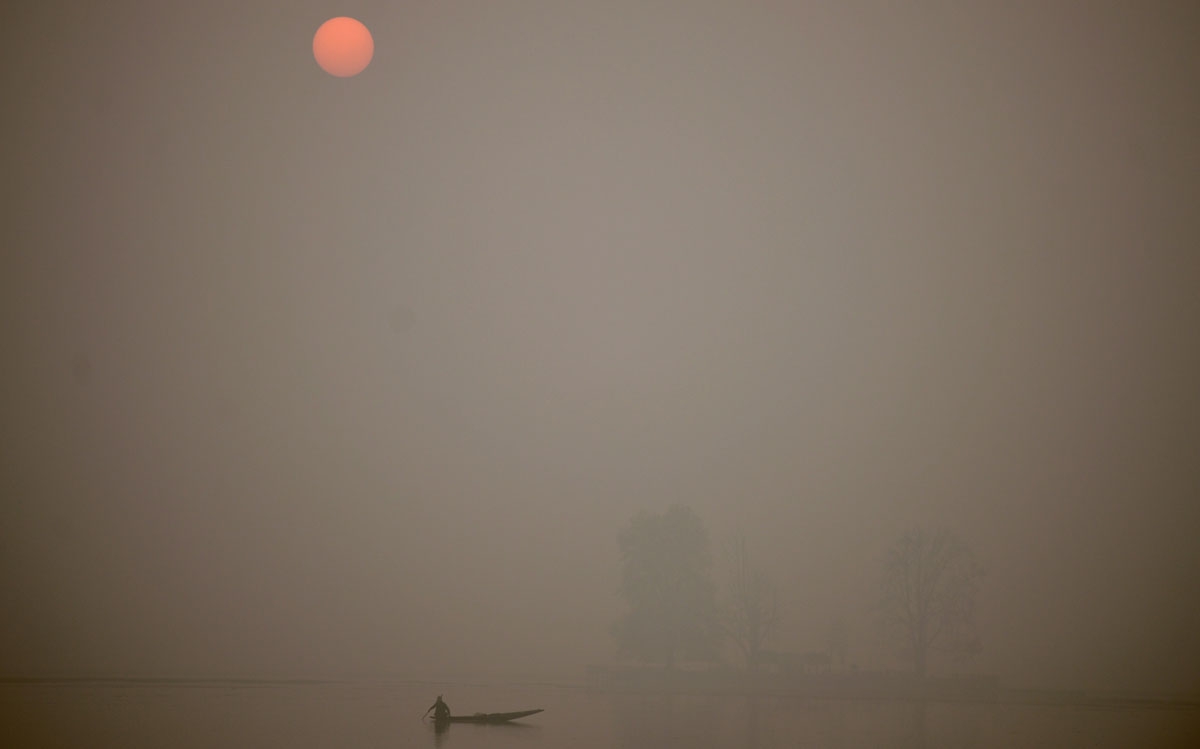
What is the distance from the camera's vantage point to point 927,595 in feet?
218

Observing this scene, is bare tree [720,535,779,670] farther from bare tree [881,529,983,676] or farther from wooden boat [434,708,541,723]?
wooden boat [434,708,541,723]

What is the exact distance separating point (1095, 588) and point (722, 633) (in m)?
65.0

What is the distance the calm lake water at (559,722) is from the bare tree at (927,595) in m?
12.3

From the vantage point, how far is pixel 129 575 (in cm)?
11669

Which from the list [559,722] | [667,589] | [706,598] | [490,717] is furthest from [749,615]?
[490,717]

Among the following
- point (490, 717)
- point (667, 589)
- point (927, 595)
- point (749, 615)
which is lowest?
point (490, 717)

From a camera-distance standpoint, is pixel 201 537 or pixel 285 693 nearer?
pixel 285 693

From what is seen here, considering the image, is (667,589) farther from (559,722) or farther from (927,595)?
(559,722)

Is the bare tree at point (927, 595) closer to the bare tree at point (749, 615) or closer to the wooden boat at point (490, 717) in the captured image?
the bare tree at point (749, 615)

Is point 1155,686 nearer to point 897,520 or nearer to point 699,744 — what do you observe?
point 699,744

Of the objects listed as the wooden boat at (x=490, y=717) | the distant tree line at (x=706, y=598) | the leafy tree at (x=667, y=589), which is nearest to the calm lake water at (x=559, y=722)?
the wooden boat at (x=490, y=717)

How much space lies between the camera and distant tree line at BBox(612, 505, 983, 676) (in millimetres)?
64625

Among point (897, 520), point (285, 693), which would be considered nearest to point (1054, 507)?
point (897, 520)

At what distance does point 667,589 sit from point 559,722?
27.5 meters
